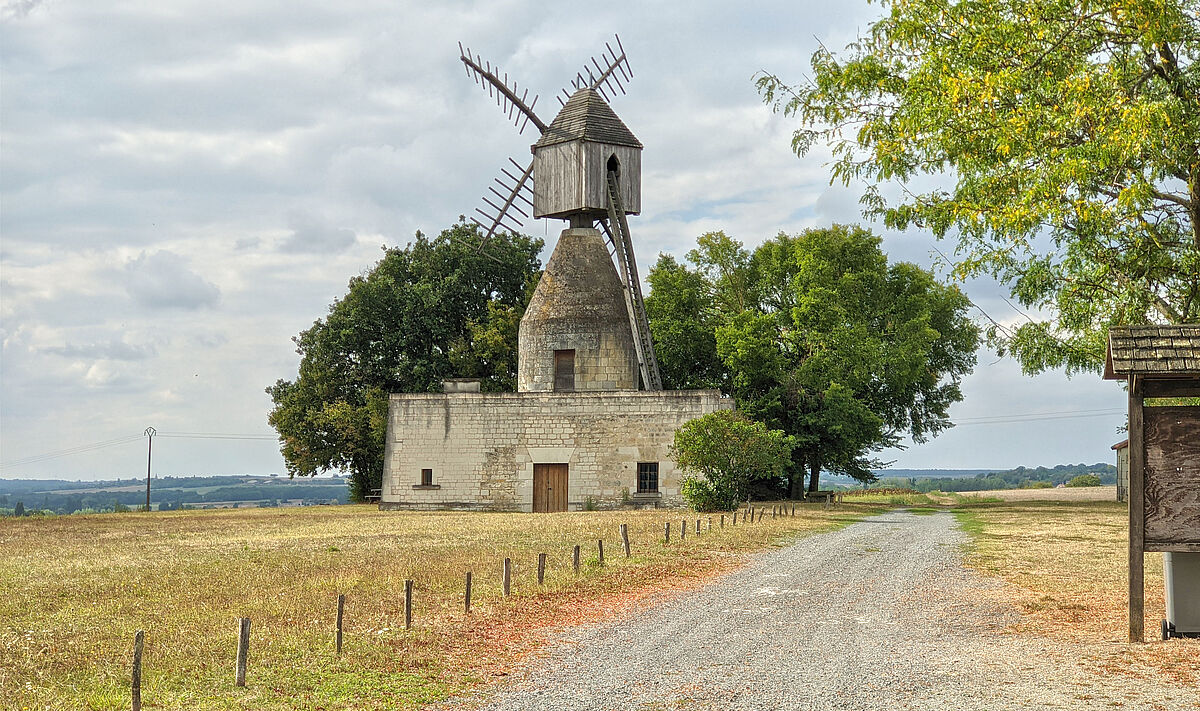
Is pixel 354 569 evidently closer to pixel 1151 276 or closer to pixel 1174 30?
pixel 1151 276

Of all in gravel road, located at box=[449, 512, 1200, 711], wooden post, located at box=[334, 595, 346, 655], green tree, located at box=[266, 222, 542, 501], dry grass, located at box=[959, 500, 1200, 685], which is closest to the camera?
gravel road, located at box=[449, 512, 1200, 711]

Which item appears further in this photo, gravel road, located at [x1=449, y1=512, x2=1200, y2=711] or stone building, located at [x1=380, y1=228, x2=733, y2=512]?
stone building, located at [x1=380, y1=228, x2=733, y2=512]

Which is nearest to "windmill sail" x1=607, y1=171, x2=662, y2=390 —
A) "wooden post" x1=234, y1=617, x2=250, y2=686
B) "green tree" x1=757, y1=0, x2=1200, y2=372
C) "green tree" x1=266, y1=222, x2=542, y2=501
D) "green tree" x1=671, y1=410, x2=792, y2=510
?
"green tree" x1=671, y1=410, x2=792, y2=510

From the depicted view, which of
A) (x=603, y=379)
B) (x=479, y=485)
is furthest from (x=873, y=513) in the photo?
(x=479, y=485)

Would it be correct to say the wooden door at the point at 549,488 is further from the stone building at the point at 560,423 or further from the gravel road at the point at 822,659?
the gravel road at the point at 822,659

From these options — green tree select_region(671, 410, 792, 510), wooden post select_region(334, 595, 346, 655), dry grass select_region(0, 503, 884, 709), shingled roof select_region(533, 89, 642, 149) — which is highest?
shingled roof select_region(533, 89, 642, 149)

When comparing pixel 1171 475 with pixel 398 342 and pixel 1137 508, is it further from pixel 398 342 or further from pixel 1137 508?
pixel 398 342

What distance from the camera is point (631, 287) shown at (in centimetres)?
3594

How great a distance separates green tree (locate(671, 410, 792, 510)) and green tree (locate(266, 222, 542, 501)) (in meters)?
15.4

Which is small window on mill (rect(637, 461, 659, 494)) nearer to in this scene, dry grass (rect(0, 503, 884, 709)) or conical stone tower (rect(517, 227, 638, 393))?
conical stone tower (rect(517, 227, 638, 393))

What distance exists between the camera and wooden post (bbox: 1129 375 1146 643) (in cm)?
1098

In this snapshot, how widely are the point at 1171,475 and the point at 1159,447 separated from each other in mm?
305

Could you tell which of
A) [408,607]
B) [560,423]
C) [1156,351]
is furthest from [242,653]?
[560,423]

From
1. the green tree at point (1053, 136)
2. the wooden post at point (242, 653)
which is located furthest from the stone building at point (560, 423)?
the wooden post at point (242, 653)
